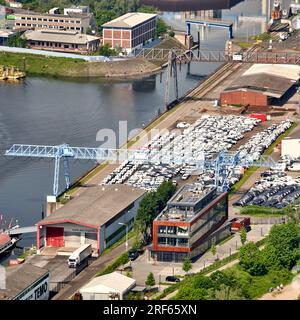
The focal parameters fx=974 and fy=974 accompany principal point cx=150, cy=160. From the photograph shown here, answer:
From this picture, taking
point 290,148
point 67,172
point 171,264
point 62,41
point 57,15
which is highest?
point 171,264

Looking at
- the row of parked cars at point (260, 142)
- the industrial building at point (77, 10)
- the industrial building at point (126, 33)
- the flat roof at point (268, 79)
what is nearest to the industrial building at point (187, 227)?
the row of parked cars at point (260, 142)

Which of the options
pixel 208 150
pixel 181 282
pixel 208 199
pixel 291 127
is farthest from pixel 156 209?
pixel 291 127

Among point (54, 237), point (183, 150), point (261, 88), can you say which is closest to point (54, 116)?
point (183, 150)

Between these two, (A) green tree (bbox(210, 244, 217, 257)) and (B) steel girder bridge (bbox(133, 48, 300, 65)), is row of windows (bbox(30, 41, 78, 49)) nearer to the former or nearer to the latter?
(B) steel girder bridge (bbox(133, 48, 300, 65))

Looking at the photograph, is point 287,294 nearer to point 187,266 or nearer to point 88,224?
point 187,266

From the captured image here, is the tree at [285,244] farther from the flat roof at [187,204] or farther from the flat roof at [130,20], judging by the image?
the flat roof at [130,20]
